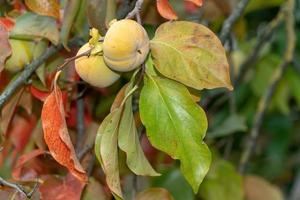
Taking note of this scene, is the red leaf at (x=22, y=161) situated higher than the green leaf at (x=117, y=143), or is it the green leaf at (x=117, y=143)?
the green leaf at (x=117, y=143)

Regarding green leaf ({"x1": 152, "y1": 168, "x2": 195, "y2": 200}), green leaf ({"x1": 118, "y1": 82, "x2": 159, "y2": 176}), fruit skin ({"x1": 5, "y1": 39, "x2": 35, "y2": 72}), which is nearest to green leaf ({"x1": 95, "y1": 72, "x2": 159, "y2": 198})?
green leaf ({"x1": 118, "y1": 82, "x2": 159, "y2": 176})

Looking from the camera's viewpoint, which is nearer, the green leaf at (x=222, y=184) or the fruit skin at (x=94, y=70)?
the fruit skin at (x=94, y=70)

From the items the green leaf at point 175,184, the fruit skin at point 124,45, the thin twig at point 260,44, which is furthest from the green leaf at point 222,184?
the fruit skin at point 124,45

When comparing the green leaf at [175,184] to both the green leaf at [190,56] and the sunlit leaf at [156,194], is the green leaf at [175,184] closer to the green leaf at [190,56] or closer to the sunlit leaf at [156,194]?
the sunlit leaf at [156,194]

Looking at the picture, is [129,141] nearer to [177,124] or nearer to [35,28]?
[177,124]

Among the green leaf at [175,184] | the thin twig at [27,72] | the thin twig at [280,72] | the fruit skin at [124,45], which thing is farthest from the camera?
the thin twig at [280,72]

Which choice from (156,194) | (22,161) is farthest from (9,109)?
(156,194)

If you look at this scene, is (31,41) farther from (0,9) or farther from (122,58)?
(122,58)
